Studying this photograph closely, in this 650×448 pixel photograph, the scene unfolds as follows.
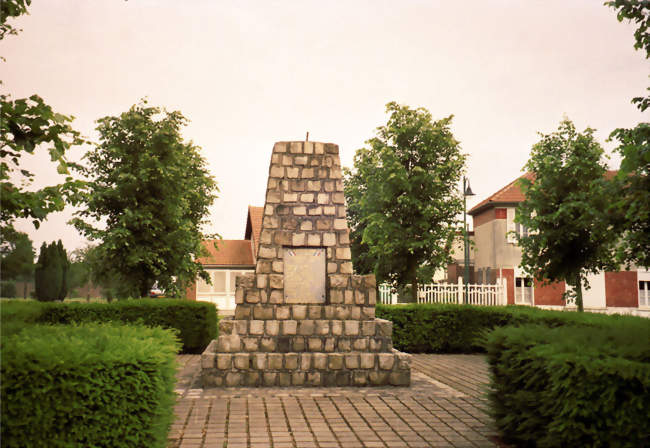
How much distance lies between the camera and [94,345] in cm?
488

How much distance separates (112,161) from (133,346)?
18362mm

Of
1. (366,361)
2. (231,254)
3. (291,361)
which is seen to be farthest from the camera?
(231,254)

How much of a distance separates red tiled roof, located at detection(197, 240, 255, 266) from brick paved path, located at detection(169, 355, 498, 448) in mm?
26690

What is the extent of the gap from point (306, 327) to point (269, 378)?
46.4 inches

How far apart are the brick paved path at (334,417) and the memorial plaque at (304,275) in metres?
1.85

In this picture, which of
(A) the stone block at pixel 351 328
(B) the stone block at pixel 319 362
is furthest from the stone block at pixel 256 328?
(A) the stone block at pixel 351 328

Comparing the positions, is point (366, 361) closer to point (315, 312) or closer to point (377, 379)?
point (377, 379)

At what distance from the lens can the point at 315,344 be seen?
1041 cm

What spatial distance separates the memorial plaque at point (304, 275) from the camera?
10695 millimetres

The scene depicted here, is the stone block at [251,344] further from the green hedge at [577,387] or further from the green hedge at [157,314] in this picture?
the green hedge at [157,314]

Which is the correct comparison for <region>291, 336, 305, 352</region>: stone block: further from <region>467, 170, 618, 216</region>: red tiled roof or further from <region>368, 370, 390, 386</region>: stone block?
<region>467, 170, 618, 216</region>: red tiled roof

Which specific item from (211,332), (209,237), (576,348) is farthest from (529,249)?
(576,348)

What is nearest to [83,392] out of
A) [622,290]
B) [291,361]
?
[291,361]

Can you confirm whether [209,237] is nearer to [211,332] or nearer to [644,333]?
[211,332]
